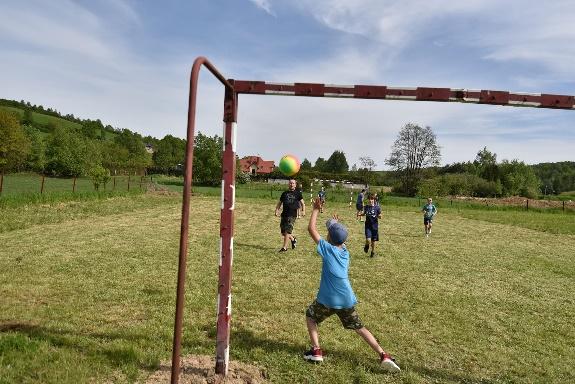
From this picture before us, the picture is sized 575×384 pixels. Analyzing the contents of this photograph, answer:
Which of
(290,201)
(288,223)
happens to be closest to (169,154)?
(290,201)

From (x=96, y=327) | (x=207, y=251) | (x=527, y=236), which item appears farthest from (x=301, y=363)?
(x=527, y=236)

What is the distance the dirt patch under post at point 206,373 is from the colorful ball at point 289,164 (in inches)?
112

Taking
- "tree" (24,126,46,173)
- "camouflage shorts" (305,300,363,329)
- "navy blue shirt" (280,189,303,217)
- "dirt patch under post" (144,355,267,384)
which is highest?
"tree" (24,126,46,173)

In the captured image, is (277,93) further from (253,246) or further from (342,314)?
(253,246)

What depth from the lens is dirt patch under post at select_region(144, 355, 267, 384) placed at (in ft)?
14.4

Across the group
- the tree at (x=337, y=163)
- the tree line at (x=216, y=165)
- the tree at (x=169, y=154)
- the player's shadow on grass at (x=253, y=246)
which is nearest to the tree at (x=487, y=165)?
the tree line at (x=216, y=165)

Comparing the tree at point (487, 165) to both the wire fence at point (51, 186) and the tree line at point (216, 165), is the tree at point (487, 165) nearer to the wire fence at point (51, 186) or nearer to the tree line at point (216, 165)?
the tree line at point (216, 165)

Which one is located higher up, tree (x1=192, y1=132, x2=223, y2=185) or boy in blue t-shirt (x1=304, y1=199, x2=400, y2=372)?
tree (x1=192, y1=132, x2=223, y2=185)

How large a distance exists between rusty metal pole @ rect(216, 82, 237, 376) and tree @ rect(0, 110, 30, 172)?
73.5m

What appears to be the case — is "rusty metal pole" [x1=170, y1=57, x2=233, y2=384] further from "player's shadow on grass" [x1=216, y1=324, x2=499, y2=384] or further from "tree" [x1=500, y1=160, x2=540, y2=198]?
"tree" [x1=500, y1=160, x2=540, y2=198]

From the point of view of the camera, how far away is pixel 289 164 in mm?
6129

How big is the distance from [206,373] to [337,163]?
408 feet

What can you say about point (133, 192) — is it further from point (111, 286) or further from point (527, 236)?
point (527, 236)

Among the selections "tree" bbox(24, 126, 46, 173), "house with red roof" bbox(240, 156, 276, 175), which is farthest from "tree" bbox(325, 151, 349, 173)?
"tree" bbox(24, 126, 46, 173)
